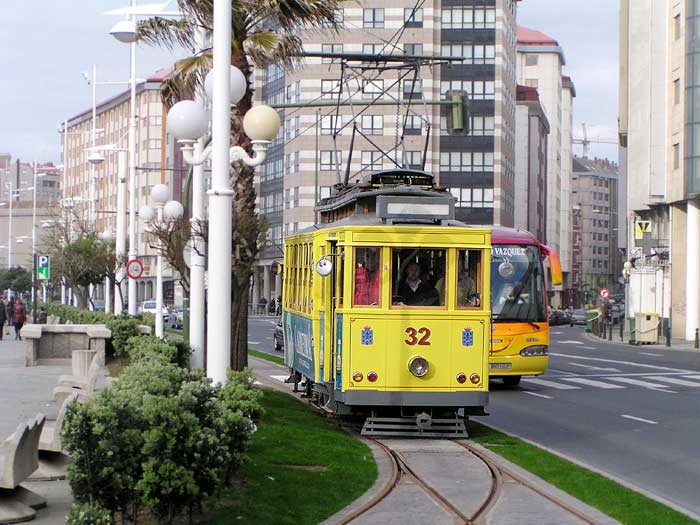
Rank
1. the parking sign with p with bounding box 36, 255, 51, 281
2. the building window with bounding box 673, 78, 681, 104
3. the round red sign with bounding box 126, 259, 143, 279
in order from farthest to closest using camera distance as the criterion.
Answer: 1. the building window with bounding box 673, 78, 681, 104
2. the parking sign with p with bounding box 36, 255, 51, 281
3. the round red sign with bounding box 126, 259, 143, 279

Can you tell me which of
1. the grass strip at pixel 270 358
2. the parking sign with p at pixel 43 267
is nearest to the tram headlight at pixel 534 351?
the grass strip at pixel 270 358

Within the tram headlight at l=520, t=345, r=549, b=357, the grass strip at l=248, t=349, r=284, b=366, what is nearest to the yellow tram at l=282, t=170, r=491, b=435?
the tram headlight at l=520, t=345, r=549, b=357

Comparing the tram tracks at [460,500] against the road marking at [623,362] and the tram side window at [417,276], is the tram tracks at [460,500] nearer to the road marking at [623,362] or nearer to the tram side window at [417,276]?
the tram side window at [417,276]

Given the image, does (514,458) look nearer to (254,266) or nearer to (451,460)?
(451,460)

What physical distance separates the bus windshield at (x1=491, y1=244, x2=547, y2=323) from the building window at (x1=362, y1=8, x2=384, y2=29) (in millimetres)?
70779

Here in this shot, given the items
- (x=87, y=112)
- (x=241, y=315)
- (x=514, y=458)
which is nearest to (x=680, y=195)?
(x=241, y=315)

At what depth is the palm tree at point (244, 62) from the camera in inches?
743

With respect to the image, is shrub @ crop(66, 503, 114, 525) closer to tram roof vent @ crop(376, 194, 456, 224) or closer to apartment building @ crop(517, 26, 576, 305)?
tram roof vent @ crop(376, 194, 456, 224)

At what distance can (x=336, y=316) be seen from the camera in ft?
55.3

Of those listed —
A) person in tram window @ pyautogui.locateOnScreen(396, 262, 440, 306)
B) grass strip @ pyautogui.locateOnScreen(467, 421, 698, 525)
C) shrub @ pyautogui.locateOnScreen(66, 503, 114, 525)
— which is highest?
person in tram window @ pyautogui.locateOnScreen(396, 262, 440, 306)

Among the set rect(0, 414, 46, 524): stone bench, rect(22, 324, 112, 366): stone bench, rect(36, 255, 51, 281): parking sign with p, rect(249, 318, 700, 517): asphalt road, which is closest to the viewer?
rect(0, 414, 46, 524): stone bench

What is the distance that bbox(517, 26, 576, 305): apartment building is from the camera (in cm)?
15538

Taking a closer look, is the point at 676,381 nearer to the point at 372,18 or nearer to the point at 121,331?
the point at 121,331

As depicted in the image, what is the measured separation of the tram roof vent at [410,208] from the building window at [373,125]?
78599mm
